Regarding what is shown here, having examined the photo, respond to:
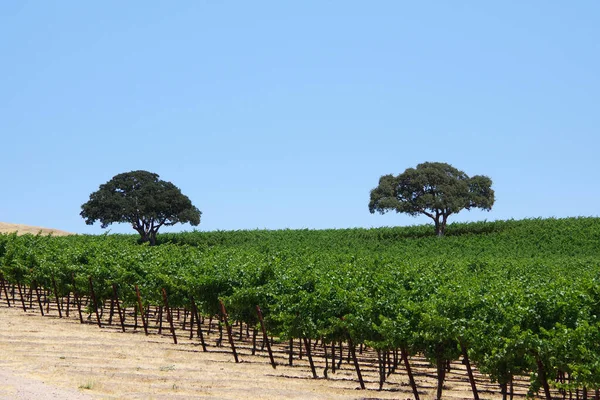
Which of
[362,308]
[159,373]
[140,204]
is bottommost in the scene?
[159,373]

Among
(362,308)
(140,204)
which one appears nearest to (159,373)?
(362,308)

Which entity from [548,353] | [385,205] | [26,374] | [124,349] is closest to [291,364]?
[124,349]

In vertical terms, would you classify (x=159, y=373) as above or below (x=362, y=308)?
below

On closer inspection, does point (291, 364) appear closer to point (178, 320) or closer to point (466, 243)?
point (178, 320)

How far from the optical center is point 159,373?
27344mm

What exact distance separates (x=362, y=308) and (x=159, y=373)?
7690 millimetres

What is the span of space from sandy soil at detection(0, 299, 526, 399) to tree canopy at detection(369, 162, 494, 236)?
182 ft

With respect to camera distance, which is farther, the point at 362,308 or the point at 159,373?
the point at 159,373

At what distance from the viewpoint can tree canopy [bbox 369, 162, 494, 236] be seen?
9100cm

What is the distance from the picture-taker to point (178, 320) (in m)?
44.3

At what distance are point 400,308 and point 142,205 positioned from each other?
65857 mm

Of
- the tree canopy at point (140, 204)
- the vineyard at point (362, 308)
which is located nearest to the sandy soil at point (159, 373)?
the vineyard at point (362, 308)

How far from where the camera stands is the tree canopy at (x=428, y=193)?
9100cm

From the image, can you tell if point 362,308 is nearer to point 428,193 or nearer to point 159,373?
point 159,373
